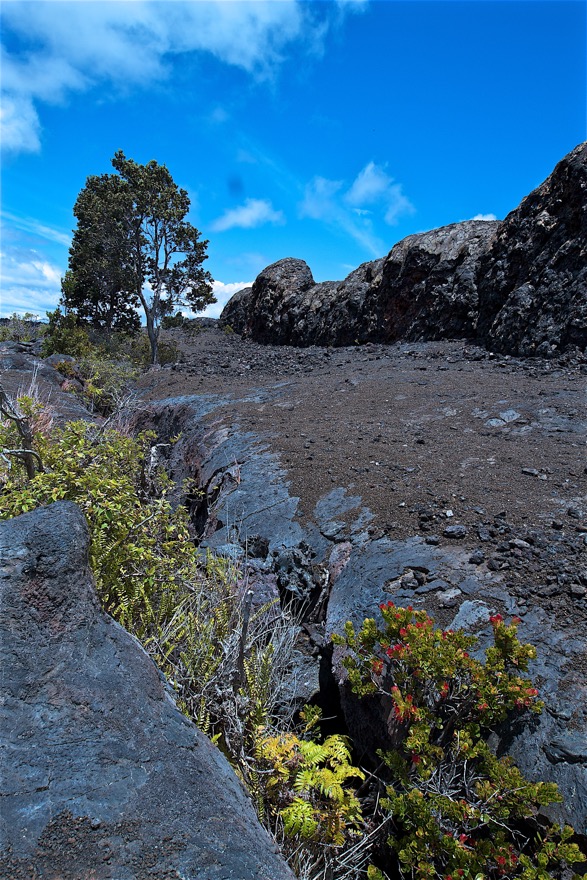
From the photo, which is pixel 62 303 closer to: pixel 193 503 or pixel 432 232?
pixel 432 232

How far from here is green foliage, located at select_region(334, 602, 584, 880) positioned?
188 centimetres

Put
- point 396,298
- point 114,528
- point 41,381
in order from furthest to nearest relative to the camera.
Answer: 1. point 396,298
2. point 41,381
3. point 114,528

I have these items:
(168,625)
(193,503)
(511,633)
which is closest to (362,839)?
(511,633)

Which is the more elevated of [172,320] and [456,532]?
[172,320]

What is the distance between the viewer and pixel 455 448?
16.9 feet

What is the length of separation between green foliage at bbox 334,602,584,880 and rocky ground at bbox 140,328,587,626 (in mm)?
701

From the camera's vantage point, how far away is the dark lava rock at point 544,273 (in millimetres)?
8625

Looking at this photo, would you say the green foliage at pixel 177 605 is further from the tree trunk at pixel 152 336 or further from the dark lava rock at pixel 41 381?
the tree trunk at pixel 152 336

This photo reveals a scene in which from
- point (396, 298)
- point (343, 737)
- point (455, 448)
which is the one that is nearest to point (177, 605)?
point (343, 737)

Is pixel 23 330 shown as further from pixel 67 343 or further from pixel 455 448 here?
pixel 455 448

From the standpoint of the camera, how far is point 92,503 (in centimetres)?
305

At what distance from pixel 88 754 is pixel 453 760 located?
57.9 inches

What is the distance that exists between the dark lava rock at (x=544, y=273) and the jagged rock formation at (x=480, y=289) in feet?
→ 0.06

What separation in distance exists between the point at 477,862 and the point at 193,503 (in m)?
4.70
